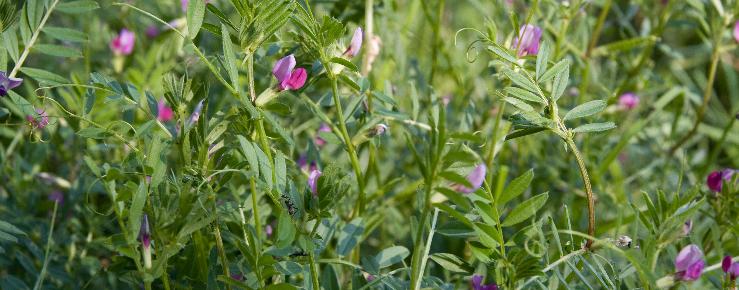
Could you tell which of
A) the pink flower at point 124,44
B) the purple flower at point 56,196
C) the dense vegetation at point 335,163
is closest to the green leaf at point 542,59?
the dense vegetation at point 335,163

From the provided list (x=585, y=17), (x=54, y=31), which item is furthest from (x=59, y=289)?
(x=585, y=17)

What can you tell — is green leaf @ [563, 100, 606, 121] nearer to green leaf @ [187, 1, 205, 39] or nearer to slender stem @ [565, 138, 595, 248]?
slender stem @ [565, 138, 595, 248]

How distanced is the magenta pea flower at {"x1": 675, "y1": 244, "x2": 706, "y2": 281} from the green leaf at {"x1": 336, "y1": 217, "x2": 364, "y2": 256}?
41 cm

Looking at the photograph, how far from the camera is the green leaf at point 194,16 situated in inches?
37.0

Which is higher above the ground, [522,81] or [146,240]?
[522,81]

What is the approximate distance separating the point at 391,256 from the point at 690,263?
14.4 inches

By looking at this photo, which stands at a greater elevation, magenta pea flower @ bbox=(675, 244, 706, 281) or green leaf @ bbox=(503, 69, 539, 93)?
green leaf @ bbox=(503, 69, 539, 93)

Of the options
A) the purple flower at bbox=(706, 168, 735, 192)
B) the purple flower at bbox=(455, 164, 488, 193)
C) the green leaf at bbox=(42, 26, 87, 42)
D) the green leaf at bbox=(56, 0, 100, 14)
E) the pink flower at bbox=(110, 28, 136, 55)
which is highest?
the green leaf at bbox=(56, 0, 100, 14)

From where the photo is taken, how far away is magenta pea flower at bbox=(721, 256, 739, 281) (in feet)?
3.14

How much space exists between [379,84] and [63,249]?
63 centimetres

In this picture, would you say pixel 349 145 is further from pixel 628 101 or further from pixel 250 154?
pixel 628 101

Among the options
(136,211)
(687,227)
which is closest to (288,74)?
(136,211)

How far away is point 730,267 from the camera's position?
96 centimetres

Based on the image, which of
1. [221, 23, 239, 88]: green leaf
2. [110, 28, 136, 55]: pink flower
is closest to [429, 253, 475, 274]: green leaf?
[221, 23, 239, 88]: green leaf
